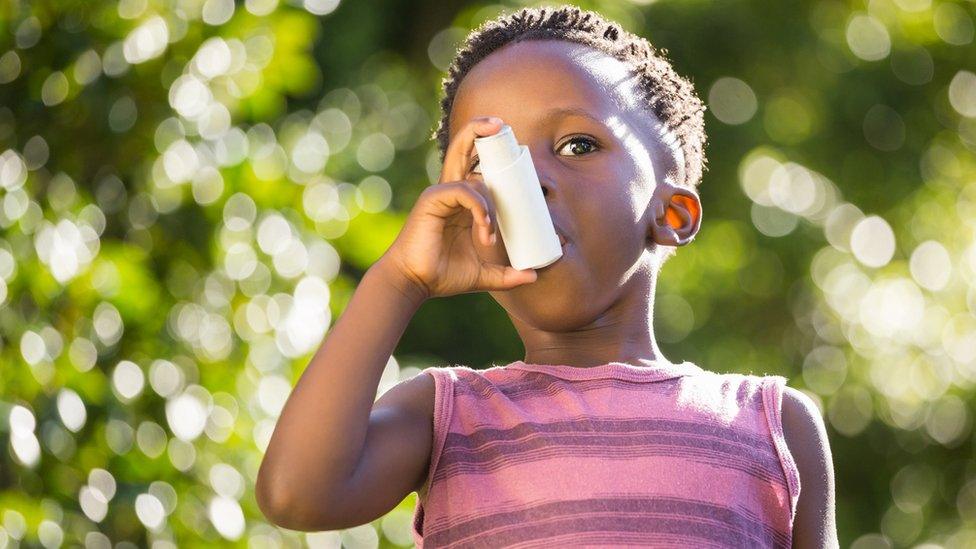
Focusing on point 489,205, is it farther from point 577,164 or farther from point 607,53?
point 607,53

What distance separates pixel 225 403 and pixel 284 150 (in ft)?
2.23

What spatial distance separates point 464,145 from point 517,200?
104 mm

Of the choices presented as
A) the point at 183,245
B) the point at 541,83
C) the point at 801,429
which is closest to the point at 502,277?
the point at 541,83

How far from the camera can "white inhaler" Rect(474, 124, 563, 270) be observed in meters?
1.42

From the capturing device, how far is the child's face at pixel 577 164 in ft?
5.13

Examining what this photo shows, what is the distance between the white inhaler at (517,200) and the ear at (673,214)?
0.90 ft

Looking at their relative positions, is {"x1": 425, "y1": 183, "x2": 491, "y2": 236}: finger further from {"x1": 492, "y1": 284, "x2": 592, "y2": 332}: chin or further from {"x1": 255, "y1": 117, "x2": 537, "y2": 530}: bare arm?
{"x1": 492, "y1": 284, "x2": 592, "y2": 332}: chin

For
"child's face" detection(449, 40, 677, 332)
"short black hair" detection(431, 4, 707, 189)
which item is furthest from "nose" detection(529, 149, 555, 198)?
"short black hair" detection(431, 4, 707, 189)

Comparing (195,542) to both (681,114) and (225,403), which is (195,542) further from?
(681,114)

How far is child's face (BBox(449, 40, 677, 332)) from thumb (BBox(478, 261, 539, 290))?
0.04 meters

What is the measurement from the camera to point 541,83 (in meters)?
1.63

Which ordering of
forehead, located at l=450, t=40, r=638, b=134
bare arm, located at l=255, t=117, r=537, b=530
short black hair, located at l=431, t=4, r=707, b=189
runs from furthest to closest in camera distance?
short black hair, located at l=431, t=4, r=707, b=189 < forehead, located at l=450, t=40, r=638, b=134 < bare arm, located at l=255, t=117, r=537, b=530

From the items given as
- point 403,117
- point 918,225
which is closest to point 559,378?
point 403,117

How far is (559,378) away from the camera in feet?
5.18
